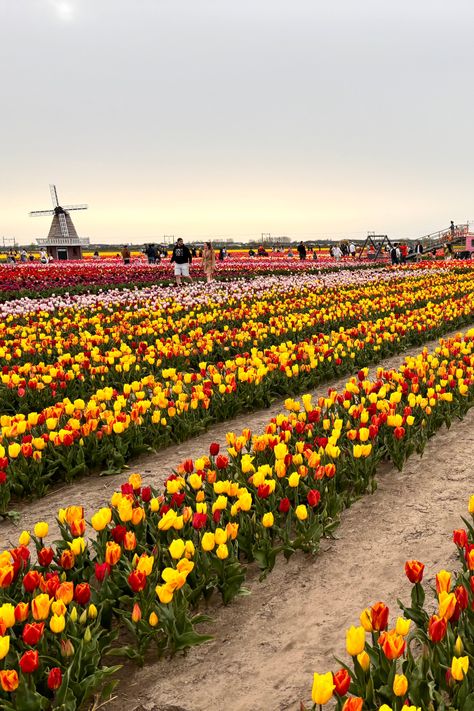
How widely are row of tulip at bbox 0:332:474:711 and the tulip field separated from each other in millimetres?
12

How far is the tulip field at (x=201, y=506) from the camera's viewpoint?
251cm

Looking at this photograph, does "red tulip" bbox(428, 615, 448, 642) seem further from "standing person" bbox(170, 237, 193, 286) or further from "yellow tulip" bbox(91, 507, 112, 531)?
"standing person" bbox(170, 237, 193, 286)

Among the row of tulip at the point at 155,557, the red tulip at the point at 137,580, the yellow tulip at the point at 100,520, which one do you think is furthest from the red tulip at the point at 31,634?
the yellow tulip at the point at 100,520

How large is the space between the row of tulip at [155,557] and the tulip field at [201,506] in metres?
0.01

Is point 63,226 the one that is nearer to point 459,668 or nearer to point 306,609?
point 306,609

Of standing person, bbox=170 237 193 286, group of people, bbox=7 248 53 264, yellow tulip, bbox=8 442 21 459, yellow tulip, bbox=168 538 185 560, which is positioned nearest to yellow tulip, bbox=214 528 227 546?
yellow tulip, bbox=168 538 185 560

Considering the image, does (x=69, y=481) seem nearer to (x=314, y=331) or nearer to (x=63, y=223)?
(x=314, y=331)

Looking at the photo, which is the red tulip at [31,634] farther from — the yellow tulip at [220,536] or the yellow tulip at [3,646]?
the yellow tulip at [220,536]

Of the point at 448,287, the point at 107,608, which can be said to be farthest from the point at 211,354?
the point at 448,287

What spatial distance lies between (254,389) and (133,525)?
415 cm

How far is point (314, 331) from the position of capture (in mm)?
12094

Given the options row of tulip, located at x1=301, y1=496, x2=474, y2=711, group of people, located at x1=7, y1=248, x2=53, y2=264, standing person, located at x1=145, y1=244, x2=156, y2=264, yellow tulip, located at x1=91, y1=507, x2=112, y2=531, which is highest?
group of people, located at x1=7, y1=248, x2=53, y2=264

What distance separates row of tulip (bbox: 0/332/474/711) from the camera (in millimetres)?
2662

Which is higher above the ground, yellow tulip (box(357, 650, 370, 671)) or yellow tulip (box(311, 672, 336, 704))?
yellow tulip (box(311, 672, 336, 704))
